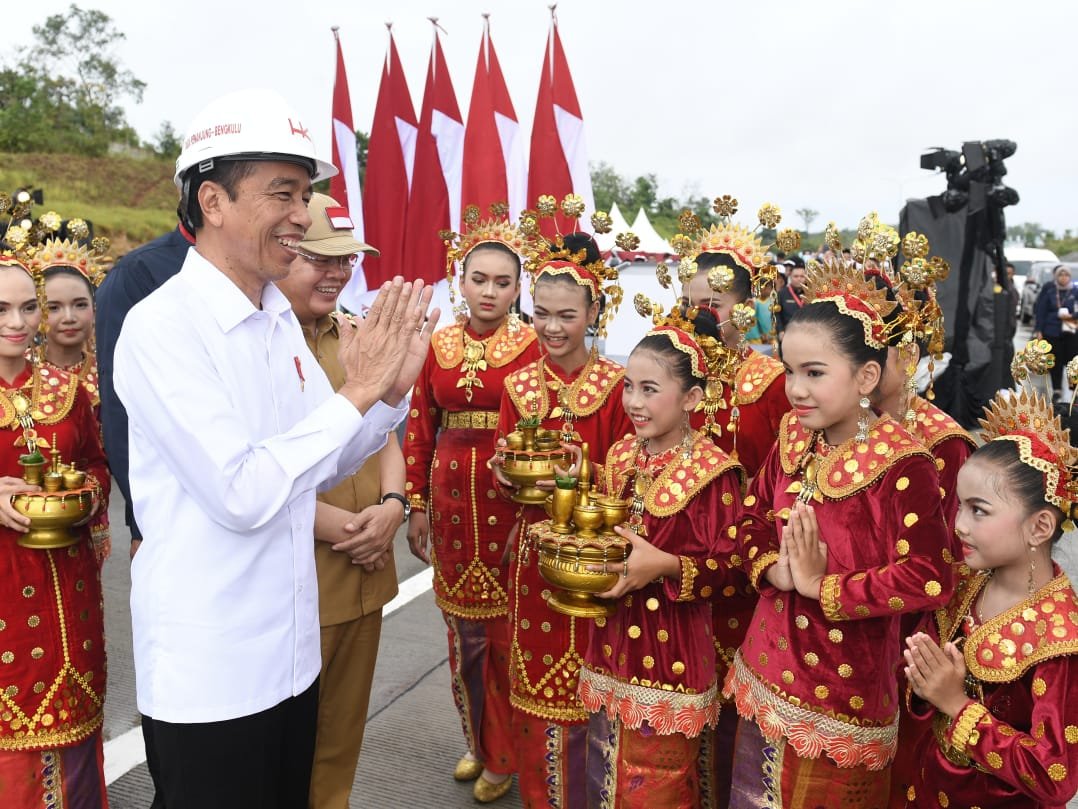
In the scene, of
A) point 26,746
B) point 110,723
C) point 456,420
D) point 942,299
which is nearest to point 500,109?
point 942,299

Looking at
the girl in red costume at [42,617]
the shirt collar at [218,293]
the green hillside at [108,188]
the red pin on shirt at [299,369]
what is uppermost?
the green hillside at [108,188]

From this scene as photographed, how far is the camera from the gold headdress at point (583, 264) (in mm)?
3318

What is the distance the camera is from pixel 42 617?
279cm

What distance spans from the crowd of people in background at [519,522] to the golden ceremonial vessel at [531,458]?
0.19 feet

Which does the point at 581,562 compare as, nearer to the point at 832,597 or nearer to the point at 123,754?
the point at 832,597

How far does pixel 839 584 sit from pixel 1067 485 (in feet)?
1.83

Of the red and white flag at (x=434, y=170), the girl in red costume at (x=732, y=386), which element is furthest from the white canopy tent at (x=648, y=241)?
the girl in red costume at (x=732, y=386)

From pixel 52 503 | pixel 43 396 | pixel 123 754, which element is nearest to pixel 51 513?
pixel 52 503

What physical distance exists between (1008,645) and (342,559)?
1834mm

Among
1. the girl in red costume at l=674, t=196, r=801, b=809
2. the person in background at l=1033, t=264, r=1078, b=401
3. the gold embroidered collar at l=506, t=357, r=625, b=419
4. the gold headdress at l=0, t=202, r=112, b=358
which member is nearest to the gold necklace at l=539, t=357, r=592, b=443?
the gold embroidered collar at l=506, t=357, r=625, b=419

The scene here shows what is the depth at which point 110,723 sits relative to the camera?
402 centimetres

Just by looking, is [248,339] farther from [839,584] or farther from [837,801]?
[837,801]

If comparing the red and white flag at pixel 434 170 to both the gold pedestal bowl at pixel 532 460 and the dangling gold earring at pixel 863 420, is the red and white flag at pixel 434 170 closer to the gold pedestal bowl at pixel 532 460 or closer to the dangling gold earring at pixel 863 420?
the gold pedestal bowl at pixel 532 460

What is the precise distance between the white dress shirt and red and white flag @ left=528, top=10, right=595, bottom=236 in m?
6.73
